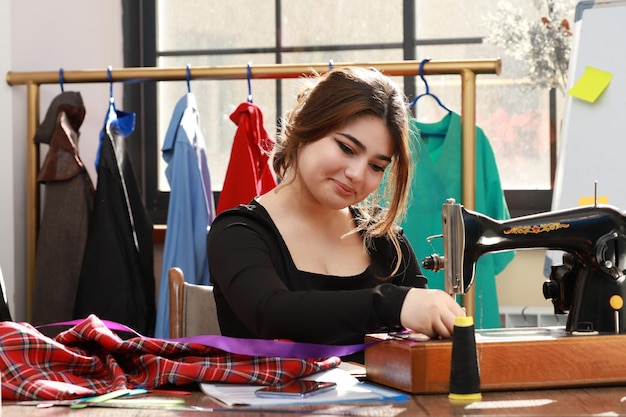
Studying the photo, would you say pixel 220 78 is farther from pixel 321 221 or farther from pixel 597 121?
pixel 597 121

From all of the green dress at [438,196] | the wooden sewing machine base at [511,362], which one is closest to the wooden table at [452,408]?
the wooden sewing machine base at [511,362]

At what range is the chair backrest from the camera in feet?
6.84

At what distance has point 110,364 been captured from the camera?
130 centimetres

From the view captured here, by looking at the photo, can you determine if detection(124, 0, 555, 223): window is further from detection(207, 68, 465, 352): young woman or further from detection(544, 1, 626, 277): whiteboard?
detection(207, 68, 465, 352): young woman

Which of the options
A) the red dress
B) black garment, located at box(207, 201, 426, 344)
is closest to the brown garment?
the red dress

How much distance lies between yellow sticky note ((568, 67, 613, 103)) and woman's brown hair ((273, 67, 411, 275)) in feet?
3.91

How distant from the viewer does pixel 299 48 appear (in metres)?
3.59

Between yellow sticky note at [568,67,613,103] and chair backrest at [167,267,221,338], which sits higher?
yellow sticky note at [568,67,613,103]

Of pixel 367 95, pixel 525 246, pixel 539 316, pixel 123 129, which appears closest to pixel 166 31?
pixel 123 129

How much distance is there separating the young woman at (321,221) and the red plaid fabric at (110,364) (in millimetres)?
150

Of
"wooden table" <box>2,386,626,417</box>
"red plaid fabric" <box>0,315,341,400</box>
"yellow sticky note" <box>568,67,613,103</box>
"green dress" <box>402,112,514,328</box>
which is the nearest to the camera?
"wooden table" <box>2,386,626,417</box>

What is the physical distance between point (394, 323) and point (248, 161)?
1532 mm

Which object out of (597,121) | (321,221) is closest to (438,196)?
(597,121)

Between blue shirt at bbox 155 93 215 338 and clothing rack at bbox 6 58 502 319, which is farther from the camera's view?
blue shirt at bbox 155 93 215 338
